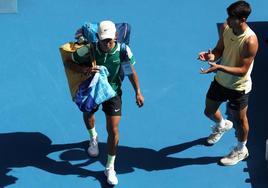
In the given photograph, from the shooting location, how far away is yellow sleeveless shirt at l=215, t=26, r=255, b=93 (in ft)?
16.8

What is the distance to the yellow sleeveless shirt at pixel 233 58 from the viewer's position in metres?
5.13

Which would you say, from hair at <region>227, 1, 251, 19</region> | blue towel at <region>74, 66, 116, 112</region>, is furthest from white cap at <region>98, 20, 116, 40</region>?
hair at <region>227, 1, 251, 19</region>

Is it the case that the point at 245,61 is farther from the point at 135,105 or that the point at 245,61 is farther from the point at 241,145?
the point at 135,105

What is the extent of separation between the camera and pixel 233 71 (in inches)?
202

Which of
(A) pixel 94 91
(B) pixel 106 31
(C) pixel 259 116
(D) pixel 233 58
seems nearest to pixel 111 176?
(A) pixel 94 91

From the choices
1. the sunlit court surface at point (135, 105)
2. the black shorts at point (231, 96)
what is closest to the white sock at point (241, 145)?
the sunlit court surface at point (135, 105)

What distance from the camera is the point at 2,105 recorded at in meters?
6.83

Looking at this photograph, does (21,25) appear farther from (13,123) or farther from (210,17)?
(210,17)

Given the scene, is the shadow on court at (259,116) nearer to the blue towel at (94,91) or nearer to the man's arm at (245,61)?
the man's arm at (245,61)

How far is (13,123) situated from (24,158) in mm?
607

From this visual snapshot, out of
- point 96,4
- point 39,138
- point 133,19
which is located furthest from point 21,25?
point 39,138

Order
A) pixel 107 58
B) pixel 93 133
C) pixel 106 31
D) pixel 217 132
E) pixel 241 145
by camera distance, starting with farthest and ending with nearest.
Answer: pixel 217 132 < pixel 93 133 < pixel 241 145 < pixel 107 58 < pixel 106 31

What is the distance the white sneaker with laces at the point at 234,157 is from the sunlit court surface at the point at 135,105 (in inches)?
2.9

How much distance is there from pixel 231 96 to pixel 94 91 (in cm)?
153
